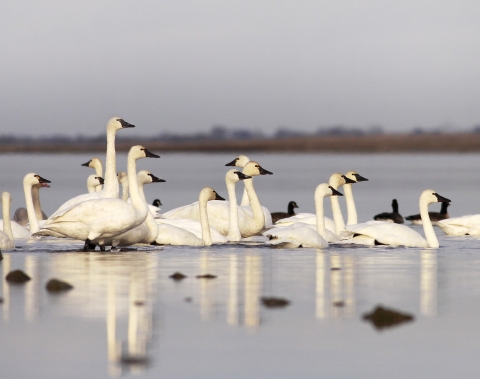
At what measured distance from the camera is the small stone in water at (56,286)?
10.7 metres

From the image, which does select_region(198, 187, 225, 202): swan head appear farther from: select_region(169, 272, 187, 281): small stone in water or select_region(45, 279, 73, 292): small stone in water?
select_region(45, 279, 73, 292): small stone in water

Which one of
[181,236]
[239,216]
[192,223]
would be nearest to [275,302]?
[181,236]

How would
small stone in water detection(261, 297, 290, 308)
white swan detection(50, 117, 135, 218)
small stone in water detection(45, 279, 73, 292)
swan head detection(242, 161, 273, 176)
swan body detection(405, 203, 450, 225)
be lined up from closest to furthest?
1. small stone in water detection(261, 297, 290, 308)
2. small stone in water detection(45, 279, 73, 292)
3. white swan detection(50, 117, 135, 218)
4. swan head detection(242, 161, 273, 176)
5. swan body detection(405, 203, 450, 225)

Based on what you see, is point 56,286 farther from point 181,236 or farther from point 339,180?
point 339,180

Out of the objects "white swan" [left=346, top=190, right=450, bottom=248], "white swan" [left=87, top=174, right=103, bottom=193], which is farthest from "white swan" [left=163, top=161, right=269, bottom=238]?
"white swan" [left=346, top=190, right=450, bottom=248]

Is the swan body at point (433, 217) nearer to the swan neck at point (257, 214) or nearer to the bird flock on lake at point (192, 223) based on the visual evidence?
the bird flock on lake at point (192, 223)

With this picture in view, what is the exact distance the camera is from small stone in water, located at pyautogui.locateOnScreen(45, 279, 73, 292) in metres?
10.7

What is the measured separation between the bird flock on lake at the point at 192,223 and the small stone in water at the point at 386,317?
601cm

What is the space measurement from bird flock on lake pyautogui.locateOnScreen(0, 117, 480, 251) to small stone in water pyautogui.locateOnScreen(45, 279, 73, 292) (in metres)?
3.72

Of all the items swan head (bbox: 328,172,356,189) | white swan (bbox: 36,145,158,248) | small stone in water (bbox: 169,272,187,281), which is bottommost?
small stone in water (bbox: 169,272,187,281)

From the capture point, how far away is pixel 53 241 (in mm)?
17594

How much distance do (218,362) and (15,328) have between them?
1919 millimetres

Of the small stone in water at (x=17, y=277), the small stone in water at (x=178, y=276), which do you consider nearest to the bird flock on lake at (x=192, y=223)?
the small stone in water at (x=178, y=276)

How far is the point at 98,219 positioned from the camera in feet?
47.6
